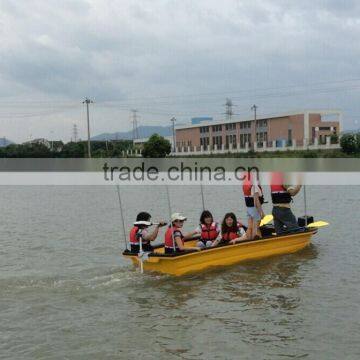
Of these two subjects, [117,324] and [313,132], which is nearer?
[117,324]

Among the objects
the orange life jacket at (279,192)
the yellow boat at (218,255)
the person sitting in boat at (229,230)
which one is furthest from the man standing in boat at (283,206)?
the person sitting in boat at (229,230)

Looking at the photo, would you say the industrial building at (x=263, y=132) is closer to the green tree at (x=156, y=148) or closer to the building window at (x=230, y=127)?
the building window at (x=230, y=127)

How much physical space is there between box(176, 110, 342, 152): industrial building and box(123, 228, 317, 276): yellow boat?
55.7 m

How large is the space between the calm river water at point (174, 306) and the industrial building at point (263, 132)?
56.8m

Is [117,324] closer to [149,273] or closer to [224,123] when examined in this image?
[149,273]

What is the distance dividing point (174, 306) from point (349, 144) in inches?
2115

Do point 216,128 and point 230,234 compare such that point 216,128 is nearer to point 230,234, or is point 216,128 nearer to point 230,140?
point 230,140

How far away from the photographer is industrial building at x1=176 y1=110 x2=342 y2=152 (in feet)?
267

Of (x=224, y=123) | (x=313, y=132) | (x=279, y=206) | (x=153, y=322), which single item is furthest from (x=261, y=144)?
(x=153, y=322)

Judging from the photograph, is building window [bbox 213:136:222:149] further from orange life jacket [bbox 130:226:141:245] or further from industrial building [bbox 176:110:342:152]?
orange life jacket [bbox 130:226:141:245]

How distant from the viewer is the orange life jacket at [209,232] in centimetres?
1267

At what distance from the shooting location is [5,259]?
14180 millimetres

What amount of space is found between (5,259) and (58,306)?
15.7 feet

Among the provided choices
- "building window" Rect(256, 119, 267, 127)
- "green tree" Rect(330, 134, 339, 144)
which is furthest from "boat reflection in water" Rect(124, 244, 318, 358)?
"building window" Rect(256, 119, 267, 127)
